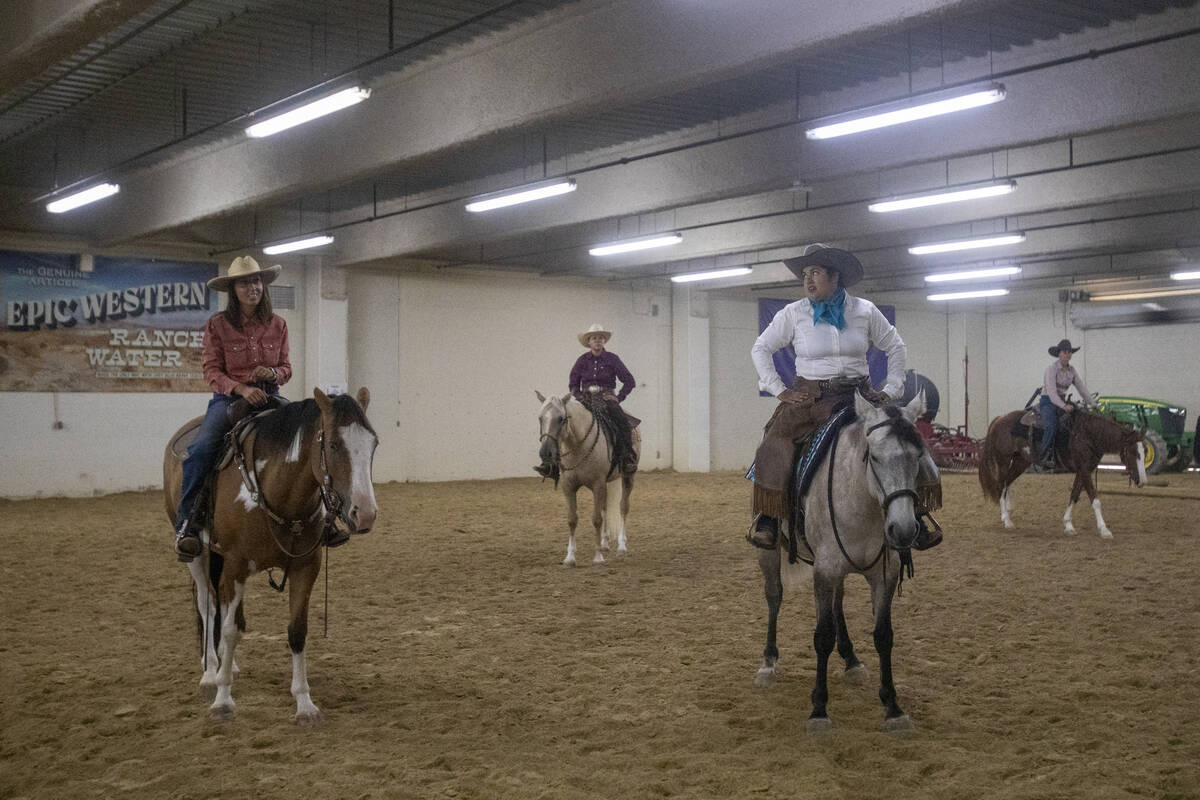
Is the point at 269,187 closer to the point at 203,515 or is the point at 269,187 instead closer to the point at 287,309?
the point at 287,309

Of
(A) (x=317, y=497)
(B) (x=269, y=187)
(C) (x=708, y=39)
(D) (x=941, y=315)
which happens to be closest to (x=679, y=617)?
(A) (x=317, y=497)

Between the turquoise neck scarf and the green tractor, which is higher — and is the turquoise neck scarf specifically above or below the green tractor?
above

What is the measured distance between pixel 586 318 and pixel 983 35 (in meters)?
12.7

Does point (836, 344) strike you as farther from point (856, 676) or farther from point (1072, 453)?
point (1072, 453)

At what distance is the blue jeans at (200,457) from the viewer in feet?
15.7

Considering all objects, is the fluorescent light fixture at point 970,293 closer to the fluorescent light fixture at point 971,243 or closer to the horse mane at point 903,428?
the fluorescent light fixture at point 971,243

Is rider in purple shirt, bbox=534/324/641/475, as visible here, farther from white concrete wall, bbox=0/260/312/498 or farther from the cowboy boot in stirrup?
white concrete wall, bbox=0/260/312/498

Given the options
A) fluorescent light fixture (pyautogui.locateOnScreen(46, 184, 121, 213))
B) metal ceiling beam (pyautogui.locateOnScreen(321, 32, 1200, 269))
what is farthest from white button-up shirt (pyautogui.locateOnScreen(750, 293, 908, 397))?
fluorescent light fixture (pyautogui.locateOnScreen(46, 184, 121, 213))

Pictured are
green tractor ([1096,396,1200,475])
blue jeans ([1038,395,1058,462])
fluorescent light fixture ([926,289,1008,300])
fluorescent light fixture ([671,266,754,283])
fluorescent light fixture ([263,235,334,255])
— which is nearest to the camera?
blue jeans ([1038,395,1058,462])

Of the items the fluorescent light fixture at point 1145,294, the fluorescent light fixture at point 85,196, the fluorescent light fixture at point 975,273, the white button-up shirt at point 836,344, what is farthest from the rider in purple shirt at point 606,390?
the fluorescent light fixture at point 1145,294

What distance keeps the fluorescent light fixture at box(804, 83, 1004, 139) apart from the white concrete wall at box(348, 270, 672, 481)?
36.3ft

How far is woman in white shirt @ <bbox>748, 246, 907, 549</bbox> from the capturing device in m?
4.74

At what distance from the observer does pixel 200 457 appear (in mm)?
4805

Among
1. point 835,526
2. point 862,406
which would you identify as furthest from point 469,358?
point 862,406
